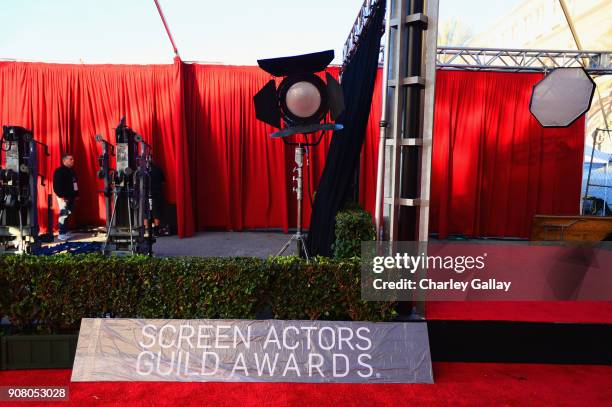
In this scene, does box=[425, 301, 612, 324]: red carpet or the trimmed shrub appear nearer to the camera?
box=[425, 301, 612, 324]: red carpet

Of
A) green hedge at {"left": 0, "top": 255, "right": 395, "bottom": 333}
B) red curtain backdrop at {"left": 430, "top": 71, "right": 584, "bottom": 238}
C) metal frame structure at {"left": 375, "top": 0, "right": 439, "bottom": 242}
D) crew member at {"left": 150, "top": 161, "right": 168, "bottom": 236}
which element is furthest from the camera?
red curtain backdrop at {"left": 430, "top": 71, "right": 584, "bottom": 238}

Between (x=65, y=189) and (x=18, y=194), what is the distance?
1.40 m

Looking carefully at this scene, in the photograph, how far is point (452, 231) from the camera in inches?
289

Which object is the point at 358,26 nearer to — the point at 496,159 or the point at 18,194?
the point at 496,159

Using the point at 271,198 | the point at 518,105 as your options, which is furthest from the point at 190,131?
the point at 518,105

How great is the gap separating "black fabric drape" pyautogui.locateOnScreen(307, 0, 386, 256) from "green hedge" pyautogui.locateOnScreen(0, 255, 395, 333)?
1480 mm

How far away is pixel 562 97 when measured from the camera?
20.6 ft

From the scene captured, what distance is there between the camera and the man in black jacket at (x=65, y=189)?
19.8ft

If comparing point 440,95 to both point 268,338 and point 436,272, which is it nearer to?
point 436,272

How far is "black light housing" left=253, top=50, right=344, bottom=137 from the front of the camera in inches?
136

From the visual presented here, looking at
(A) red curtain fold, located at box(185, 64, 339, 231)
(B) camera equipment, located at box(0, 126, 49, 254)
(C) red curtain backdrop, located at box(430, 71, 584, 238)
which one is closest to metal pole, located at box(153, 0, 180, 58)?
(A) red curtain fold, located at box(185, 64, 339, 231)

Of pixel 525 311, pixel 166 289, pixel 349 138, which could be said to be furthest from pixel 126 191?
pixel 525 311

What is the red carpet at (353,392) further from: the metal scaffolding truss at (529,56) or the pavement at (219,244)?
the metal scaffolding truss at (529,56)

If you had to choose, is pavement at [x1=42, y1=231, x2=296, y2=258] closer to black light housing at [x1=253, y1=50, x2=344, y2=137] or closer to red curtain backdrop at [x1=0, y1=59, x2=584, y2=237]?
red curtain backdrop at [x1=0, y1=59, x2=584, y2=237]
